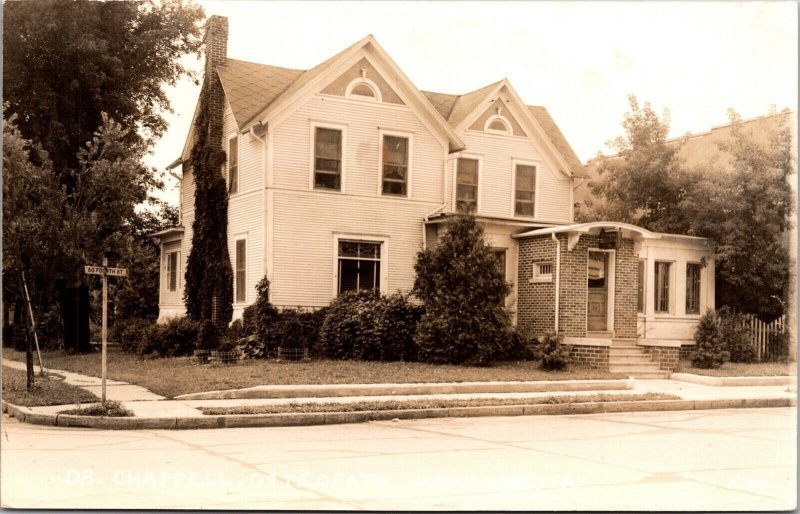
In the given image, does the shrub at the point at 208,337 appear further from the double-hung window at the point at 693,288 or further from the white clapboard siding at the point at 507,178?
the double-hung window at the point at 693,288

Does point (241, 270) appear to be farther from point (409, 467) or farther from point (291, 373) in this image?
point (409, 467)

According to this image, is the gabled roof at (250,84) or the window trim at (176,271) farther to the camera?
the window trim at (176,271)

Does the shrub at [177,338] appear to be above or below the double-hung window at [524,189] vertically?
below

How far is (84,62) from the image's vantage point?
2450cm

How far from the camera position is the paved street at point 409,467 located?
7.43 meters

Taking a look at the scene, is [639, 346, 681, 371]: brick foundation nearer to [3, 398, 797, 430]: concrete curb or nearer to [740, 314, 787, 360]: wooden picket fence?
[740, 314, 787, 360]: wooden picket fence

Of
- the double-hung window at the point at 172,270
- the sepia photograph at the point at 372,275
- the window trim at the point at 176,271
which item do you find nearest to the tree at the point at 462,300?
the sepia photograph at the point at 372,275

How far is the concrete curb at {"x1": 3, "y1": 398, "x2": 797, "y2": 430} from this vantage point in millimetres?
12297

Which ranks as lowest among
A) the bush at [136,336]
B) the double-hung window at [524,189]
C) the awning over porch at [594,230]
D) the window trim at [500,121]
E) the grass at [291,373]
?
the grass at [291,373]

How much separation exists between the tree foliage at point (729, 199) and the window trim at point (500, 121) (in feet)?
15.1

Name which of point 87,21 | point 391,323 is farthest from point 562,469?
point 87,21

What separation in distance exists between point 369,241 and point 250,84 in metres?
5.80

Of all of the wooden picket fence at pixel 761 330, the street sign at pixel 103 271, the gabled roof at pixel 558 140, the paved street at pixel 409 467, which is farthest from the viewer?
the gabled roof at pixel 558 140

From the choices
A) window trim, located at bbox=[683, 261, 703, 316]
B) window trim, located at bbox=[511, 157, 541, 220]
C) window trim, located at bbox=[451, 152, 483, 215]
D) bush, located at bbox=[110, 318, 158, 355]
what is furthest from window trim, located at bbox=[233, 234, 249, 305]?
window trim, located at bbox=[683, 261, 703, 316]
